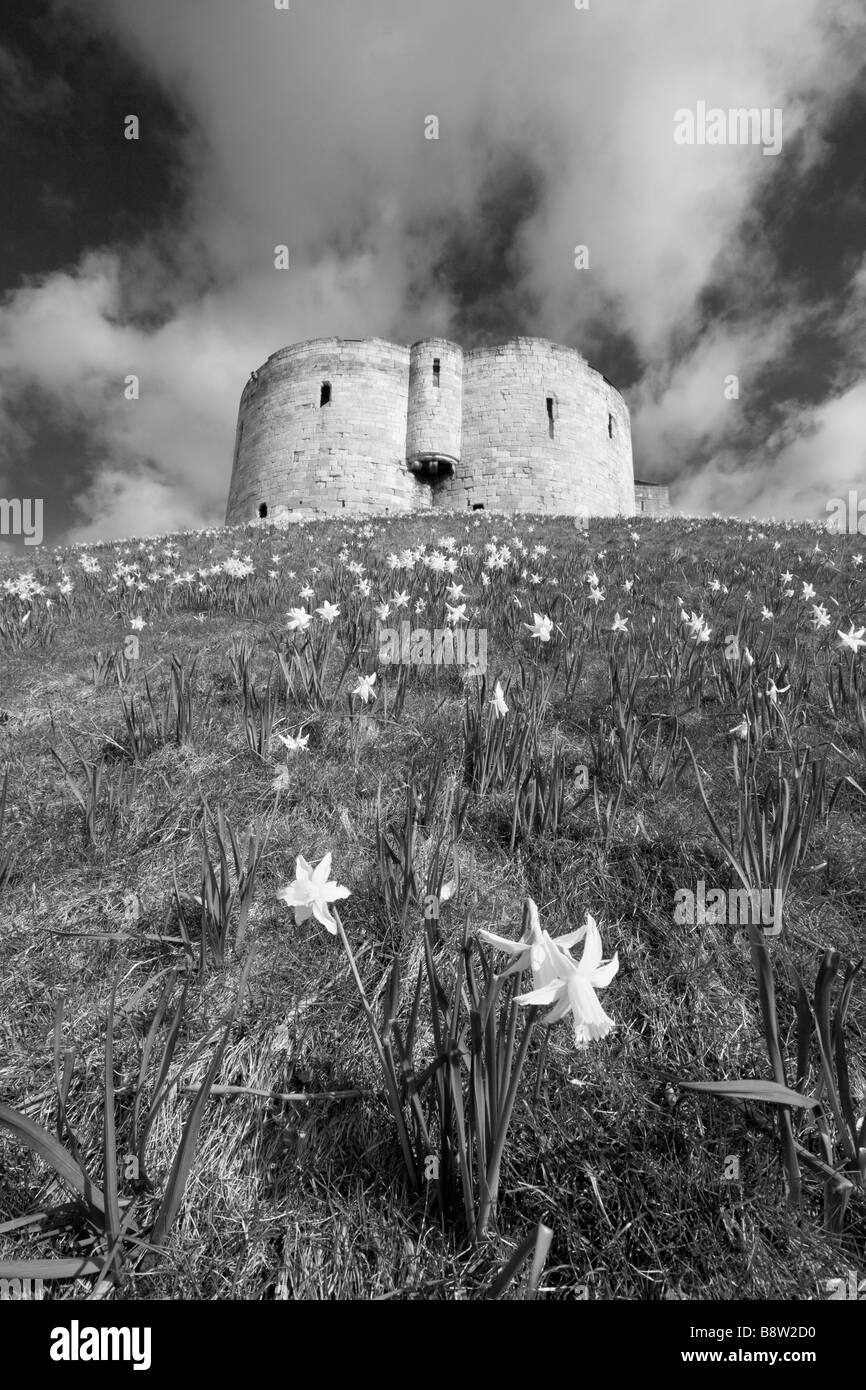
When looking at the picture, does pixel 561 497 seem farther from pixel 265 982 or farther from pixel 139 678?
pixel 265 982

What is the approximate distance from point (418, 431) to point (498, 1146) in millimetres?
32779

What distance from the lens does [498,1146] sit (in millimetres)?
981

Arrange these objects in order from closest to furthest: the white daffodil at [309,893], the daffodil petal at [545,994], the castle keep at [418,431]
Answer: the daffodil petal at [545,994], the white daffodil at [309,893], the castle keep at [418,431]

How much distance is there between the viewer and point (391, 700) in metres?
3.26

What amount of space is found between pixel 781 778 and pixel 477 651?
1957mm

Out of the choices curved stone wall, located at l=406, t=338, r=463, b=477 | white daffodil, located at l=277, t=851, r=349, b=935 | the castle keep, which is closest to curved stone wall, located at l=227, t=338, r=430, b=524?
the castle keep

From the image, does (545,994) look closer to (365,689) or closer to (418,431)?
(365,689)

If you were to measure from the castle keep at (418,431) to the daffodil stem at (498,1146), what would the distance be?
29.7 m

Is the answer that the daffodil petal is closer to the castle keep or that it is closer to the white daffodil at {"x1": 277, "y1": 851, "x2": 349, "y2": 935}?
the white daffodil at {"x1": 277, "y1": 851, "x2": 349, "y2": 935}

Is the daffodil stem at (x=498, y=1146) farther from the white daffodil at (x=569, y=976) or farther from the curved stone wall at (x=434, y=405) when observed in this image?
the curved stone wall at (x=434, y=405)

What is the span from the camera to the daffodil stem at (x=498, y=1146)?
0.96m

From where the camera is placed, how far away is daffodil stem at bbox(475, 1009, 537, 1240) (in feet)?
3.16

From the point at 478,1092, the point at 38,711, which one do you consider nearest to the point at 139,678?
the point at 38,711

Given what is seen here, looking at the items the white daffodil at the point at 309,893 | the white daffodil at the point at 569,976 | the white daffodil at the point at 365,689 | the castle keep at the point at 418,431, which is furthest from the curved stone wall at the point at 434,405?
the white daffodil at the point at 569,976
